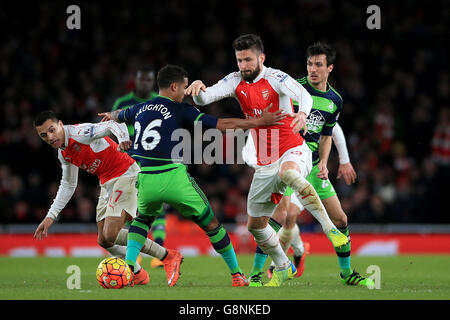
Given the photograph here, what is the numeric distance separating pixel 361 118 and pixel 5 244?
8.58 m

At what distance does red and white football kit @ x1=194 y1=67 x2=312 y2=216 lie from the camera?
7402 mm

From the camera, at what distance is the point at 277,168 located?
7.41m

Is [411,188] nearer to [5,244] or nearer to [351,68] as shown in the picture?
[351,68]

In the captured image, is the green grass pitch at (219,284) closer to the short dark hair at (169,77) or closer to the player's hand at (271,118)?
the player's hand at (271,118)

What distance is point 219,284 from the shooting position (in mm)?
7785

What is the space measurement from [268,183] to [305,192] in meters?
0.52

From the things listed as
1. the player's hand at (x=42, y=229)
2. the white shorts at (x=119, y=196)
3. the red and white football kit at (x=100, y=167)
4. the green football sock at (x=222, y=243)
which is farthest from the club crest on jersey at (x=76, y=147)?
the green football sock at (x=222, y=243)

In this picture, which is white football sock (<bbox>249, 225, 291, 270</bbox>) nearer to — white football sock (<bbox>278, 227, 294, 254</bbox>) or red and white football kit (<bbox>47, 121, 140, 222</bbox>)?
white football sock (<bbox>278, 227, 294, 254</bbox>)

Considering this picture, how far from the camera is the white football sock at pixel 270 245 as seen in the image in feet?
24.6

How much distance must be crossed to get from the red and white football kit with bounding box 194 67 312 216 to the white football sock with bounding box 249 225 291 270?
0.61 feet

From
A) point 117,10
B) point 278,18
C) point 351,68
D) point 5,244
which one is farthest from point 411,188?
point 117,10

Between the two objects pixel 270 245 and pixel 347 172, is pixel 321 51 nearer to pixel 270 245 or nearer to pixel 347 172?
pixel 347 172

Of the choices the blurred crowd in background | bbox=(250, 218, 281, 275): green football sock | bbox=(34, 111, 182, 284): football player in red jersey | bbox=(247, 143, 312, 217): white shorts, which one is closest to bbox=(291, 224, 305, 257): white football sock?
bbox=(250, 218, 281, 275): green football sock

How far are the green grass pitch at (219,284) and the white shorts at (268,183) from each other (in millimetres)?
821
